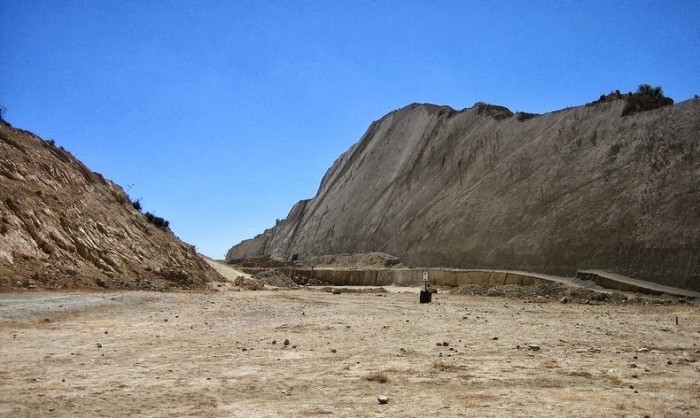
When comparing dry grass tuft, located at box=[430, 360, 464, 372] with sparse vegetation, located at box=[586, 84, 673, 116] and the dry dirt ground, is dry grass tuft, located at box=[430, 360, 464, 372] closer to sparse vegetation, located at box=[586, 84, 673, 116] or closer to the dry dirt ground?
the dry dirt ground

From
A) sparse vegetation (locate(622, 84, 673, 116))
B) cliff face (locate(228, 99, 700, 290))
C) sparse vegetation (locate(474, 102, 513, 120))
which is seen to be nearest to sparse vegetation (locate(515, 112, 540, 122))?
cliff face (locate(228, 99, 700, 290))

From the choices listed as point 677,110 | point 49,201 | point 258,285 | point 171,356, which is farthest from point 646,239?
point 49,201

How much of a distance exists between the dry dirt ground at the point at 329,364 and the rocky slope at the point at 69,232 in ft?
13.5

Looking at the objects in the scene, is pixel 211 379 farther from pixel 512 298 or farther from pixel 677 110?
pixel 677 110

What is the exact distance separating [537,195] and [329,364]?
28670 mm

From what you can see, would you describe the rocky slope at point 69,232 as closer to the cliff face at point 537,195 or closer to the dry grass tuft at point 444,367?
the dry grass tuft at point 444,367

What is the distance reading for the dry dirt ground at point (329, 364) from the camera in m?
6.28

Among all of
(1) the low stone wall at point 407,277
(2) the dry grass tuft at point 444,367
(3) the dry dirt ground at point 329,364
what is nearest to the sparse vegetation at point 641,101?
(1) the low stone wall at point 407,277

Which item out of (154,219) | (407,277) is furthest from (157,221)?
(407,277)

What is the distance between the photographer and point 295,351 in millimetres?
9789

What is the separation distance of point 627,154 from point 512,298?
12.3 meters

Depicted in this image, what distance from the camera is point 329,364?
870 centimetres

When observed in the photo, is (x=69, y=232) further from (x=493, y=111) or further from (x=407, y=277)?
(x=493, y=111)

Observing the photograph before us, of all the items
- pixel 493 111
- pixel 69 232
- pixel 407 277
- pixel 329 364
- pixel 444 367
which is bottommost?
pixel 329 364
